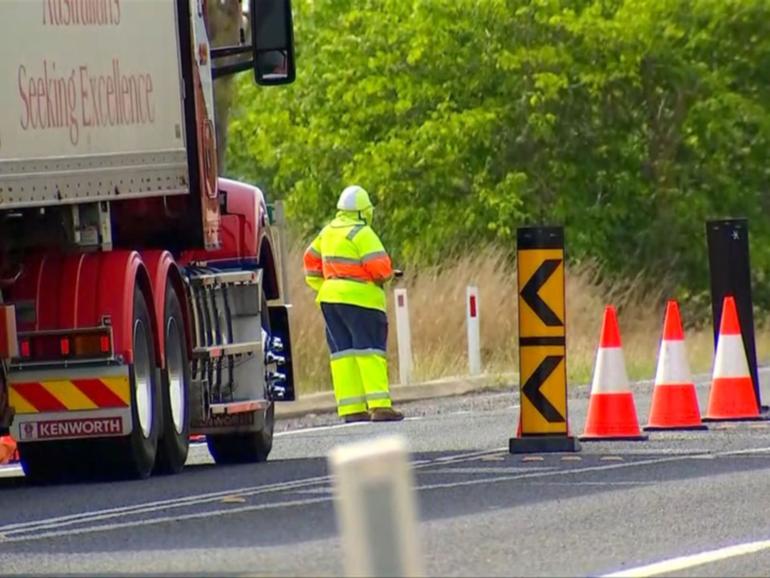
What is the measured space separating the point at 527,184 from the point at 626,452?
24.1m

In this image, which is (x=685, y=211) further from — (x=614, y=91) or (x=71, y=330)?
(x=71, y=330)

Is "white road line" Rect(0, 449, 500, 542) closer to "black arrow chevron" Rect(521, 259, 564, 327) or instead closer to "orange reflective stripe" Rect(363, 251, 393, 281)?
"black arrow chevron" Rect(521, 259, 564, 327)

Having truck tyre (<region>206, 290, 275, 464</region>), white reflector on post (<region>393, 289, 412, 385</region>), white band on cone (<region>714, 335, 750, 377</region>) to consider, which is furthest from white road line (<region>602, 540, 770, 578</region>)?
white reflector on post (<region>393, 289, 412, 385</region>)

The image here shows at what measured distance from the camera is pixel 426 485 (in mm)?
12406

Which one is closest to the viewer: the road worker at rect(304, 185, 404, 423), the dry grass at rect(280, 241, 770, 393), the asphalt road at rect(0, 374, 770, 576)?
the asphalt road at rect(0, 374, 770, 576)

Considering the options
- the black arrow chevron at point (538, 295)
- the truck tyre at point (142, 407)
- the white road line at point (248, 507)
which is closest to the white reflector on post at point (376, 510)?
the white road line at point (248, 507)

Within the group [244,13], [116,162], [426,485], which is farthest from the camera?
[244,13]

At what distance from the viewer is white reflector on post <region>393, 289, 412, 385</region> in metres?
24.6

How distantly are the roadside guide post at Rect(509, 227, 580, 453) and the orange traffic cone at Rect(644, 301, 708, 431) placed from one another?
190cm

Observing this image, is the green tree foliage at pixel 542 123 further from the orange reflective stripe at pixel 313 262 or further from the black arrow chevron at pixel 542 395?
the black arrow chevron at pixel 542 395

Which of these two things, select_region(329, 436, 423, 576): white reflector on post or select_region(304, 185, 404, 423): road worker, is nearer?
select_region(329, 436, 423, 576): white reflector on post

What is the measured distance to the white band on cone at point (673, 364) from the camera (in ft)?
52.7

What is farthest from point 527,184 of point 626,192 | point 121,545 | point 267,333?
point 121,545

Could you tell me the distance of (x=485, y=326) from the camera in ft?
95.5
